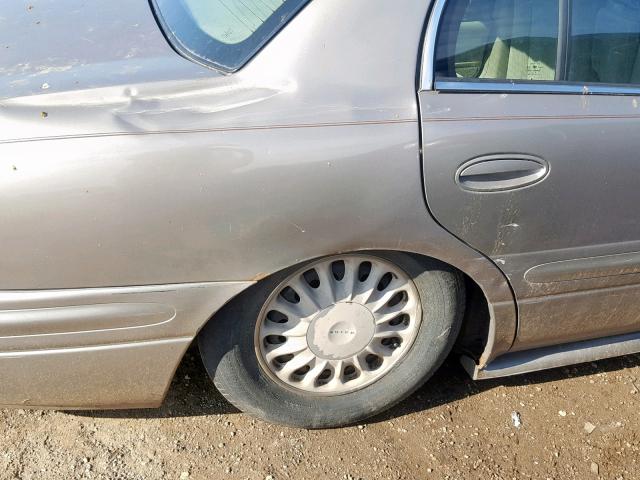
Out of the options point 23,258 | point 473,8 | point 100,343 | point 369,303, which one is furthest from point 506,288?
point 23,258

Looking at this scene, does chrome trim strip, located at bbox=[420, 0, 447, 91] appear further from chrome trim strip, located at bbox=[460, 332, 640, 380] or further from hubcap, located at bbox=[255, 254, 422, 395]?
chrome trim strip, located at bbox=[460, 332, 640, 380]

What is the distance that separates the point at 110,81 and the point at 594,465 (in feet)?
6.82

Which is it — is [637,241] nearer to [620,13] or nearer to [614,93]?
[614,93]

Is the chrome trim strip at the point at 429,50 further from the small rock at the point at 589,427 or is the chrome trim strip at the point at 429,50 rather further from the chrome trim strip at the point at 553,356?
the small rock at the point at 589,427

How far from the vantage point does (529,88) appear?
217 centimetres

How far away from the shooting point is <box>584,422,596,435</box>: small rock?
104 inches

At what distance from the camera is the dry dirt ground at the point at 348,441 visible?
2379 mm

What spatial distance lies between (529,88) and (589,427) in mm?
1331

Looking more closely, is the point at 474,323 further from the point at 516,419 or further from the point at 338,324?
the point at 338,324

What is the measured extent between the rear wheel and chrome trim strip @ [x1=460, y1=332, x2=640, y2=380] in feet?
0.62

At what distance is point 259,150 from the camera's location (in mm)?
1928

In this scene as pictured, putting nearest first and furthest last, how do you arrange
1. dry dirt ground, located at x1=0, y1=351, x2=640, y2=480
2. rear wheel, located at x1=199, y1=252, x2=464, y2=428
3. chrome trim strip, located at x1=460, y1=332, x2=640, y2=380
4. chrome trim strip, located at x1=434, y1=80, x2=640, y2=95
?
chrome trim strip, located at x1=434, y1=80, x2=640, y2=95, rear wheel, located at x1=199, y1=252, x2=464, y2=428, dry dirt ground, located at x1=0, y1=351, x2=640, y2=480, chrome trim strip, located at x1=460, y1=332, x2=640, y2=380

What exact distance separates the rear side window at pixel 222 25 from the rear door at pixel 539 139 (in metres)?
0.48

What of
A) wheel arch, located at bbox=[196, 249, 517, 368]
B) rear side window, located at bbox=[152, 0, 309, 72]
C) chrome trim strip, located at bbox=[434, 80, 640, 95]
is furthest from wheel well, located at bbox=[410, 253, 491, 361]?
rear side window, located at bbox=[152, 0, 309, 72]
